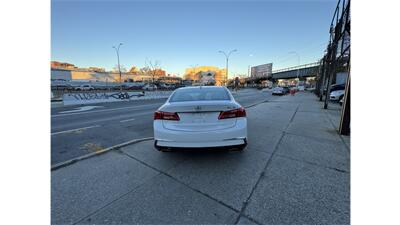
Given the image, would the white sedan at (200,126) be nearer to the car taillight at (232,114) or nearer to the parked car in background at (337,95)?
the car taillight at (232,114)

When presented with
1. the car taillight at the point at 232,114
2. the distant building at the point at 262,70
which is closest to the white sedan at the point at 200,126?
the car taillight at the point at 232,114

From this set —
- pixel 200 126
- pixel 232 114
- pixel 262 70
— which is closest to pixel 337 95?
pixel 232 114

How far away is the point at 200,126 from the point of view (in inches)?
124

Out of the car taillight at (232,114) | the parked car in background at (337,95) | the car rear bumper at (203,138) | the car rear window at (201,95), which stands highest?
the parked car in background at (337,95)

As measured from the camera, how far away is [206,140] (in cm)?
310

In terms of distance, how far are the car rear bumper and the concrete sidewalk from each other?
1.54ft

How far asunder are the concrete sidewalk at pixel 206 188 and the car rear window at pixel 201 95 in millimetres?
1150

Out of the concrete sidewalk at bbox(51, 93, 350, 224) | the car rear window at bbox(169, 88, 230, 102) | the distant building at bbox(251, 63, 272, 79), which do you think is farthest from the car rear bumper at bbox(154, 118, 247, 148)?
the distant building at bbox(251, 63, 272, 79)

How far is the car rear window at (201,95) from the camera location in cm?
385

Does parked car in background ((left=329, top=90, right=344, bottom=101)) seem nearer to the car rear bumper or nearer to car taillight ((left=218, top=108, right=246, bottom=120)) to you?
car taillight ((left=218, top=108, right=246, bottom=120))

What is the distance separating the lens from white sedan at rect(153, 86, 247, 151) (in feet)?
10.2

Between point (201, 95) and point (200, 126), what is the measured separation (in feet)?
3.72
